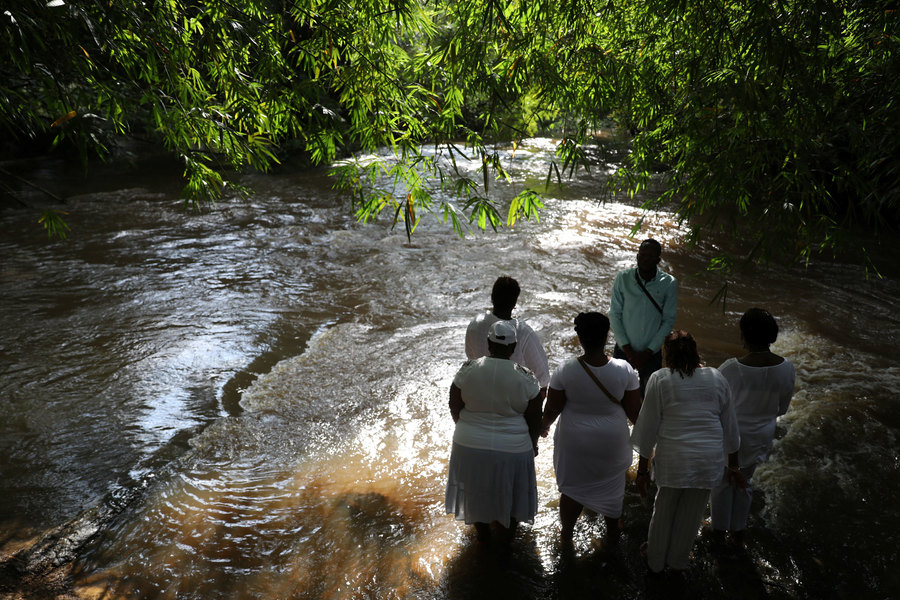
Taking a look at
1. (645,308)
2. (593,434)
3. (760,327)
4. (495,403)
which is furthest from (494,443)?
(645,308)

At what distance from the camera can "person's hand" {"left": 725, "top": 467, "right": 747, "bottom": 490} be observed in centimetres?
333

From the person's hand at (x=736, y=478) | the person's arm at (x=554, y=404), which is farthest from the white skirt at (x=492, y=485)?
the person's hand at (x=736, y=478)

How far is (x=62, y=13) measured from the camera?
297 centimetres

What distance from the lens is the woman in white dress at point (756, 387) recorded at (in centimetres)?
337

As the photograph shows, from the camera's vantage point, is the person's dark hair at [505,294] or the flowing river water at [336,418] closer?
the flowing river water at [336,418]

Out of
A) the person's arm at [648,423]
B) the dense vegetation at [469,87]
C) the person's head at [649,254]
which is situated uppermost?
the dense vegetation at [469,87]

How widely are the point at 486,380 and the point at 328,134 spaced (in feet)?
6.42

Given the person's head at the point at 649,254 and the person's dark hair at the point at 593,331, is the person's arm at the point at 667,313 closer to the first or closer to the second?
the person's head at the point at 649,254

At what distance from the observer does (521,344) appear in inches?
150

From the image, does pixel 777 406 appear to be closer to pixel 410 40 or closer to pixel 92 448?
pixel 410 40

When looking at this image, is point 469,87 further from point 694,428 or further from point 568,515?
point 568,515

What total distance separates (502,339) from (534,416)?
1.62 ft

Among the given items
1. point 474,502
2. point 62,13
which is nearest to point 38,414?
point 62,13

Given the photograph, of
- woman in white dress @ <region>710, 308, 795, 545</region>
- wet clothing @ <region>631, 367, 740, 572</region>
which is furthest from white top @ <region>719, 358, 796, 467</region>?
wet clothing @ <region>631, 367, 740, 572</region>
